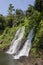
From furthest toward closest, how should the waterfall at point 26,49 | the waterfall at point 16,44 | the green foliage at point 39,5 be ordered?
1. the green foliage at point 39,5
2. the waterfall at point 16,44
3. the waterfall at point 26,49

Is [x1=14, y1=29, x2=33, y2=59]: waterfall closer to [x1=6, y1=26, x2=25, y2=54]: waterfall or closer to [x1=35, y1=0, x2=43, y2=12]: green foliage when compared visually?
[x1=6, y1=26, x2=25, y2=54]: waterfall

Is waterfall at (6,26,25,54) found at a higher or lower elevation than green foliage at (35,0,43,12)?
lower

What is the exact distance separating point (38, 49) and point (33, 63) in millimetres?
6613

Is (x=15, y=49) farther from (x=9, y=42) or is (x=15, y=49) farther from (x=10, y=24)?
(x=10, y=24)

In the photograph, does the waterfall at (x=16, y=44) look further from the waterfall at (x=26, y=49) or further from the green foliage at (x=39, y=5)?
the green foliage at (x=39, y=5)

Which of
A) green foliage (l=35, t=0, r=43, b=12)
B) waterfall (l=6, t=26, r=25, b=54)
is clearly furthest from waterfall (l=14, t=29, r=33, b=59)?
green foliage (l=35, t=0, r=43, b=12)

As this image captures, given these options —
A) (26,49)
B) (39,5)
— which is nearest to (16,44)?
(26,49)

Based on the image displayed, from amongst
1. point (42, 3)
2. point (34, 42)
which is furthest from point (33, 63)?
point (42, 3)

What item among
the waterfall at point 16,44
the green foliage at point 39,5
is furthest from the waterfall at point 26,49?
the green foliage at point 39,5

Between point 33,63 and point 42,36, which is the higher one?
point 42,36

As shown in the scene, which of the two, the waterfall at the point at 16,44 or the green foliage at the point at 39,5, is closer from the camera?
the waterfall at the point at 16,44

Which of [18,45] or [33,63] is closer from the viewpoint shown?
[33,63]

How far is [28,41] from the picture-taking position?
40969mm

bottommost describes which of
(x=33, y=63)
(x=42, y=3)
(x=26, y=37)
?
(x=33, y=63)
